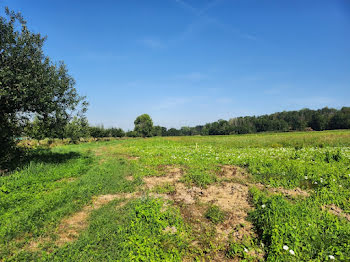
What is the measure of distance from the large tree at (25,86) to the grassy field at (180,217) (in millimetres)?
4175

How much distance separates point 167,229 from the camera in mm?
5281

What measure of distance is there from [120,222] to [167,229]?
1.47 metres

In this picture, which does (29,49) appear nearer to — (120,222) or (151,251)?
(120,222)

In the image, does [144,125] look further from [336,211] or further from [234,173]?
[336,211]

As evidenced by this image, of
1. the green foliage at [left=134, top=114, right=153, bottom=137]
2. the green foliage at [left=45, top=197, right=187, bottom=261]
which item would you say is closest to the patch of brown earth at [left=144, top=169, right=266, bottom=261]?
the green foliage at [left=45, top=197, right=187, bottom=261]

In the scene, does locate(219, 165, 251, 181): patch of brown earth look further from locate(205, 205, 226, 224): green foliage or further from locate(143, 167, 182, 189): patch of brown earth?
locate(205, 205, 226, 224): green foliage

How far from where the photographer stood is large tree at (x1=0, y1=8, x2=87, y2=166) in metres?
9.66

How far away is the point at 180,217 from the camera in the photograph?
227 inches

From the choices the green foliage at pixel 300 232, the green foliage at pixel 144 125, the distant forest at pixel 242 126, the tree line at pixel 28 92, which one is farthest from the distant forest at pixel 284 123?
the green foliage at pixel 300 232

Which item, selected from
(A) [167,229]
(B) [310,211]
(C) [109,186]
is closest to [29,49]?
(C) [109,186]

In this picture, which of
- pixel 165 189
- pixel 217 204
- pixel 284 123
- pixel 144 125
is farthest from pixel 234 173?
pixel 284 123

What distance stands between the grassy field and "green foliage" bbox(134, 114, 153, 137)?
3300 inches

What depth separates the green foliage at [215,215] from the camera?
571 centimetres

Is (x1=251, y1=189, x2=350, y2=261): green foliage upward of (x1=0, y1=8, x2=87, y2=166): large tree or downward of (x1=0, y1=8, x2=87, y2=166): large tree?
downward
